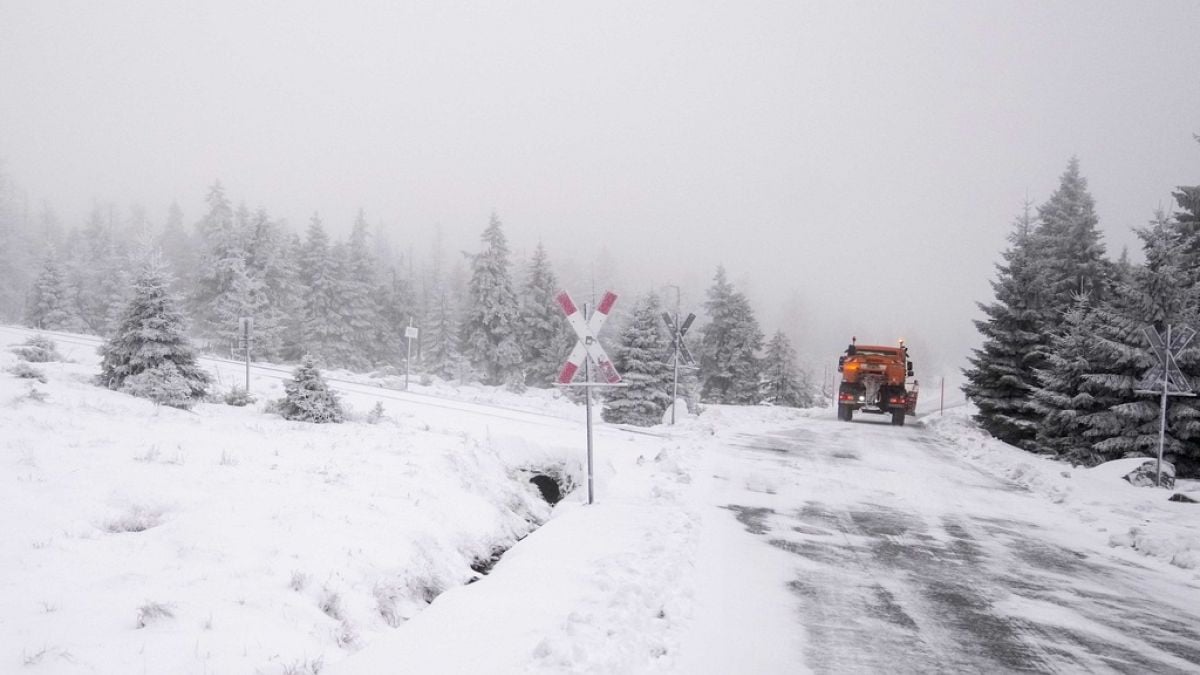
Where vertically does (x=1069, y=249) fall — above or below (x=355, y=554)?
above

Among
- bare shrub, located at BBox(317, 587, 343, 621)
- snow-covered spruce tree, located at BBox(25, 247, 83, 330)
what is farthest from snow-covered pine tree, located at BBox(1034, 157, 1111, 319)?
snow-covered spruce tree, located at BBox(25, 247, 83, 330)

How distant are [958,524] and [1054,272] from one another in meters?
21.6

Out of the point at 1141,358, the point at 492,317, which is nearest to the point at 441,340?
the point at 492,317

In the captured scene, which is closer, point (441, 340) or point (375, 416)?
point (375, 416)

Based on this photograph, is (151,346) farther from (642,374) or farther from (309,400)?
(642,374)

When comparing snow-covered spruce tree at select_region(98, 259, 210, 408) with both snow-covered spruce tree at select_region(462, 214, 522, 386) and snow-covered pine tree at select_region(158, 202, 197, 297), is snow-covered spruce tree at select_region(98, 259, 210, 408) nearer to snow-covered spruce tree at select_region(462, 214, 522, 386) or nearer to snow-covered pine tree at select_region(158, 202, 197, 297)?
snow-covered spruce tree at select_region(462, 214, 522, 386)

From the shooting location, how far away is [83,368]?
15414mm

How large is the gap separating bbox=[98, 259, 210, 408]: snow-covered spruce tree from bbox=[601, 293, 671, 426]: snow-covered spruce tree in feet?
58.2

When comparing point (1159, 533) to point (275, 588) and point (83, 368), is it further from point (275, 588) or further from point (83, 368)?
point (83, 368)

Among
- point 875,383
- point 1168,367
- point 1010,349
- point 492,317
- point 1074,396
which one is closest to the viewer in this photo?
point 1168,367

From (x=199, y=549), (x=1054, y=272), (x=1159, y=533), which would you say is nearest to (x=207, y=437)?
(x=199, y=549)

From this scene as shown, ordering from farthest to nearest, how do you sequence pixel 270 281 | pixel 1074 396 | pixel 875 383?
pixel 270 281, pixel 875 383, pixel 1074 396

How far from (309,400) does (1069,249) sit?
29967 millimetres

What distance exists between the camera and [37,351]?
52.2 feet
